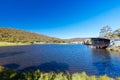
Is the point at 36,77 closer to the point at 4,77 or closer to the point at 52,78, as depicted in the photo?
the point at 52,78

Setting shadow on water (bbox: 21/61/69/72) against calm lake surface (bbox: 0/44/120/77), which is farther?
calm lake surface (bbox: 0/44/120/77)

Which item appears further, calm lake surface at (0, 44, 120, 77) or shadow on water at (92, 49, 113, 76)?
calm lake surface at (0, 44, 120, 77)

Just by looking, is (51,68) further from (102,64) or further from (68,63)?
(102,64)

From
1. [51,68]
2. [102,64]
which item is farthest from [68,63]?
[102,64]

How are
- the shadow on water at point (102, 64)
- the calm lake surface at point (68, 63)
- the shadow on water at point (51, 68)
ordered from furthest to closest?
the calm lake surface at point (68, 63) < the shadow on water at point (51, 68) < the shadow on water at point (102, 64)

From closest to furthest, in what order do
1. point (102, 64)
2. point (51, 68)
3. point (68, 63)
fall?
point (51, 68) < point (102, 64) < point (68, 63)

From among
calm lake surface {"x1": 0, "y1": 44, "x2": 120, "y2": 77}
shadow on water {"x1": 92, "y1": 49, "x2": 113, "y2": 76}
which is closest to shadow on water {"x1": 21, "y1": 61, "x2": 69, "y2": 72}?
calm lake surface {"x1": 0, "y1": 44, "x2": 120, "y2": 77}

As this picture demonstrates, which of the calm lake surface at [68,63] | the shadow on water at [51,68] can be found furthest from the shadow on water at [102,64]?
the shadow on water at [51,68]

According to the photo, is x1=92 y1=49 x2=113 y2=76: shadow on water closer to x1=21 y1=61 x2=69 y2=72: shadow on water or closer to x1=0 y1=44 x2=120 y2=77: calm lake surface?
x1=0 y1=44 x2=120 y2=77: calm lake surface

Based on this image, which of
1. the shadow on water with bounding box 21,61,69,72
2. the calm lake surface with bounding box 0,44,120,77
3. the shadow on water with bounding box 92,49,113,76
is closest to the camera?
the shadow on water with bounding box 92,49,113,76

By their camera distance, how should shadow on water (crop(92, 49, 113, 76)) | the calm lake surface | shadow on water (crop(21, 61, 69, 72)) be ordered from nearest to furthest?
shadow on water (crop(92, 49, 113, 76)), shadow on water (crop(21, 61, 69, 72)), the calm lake surface

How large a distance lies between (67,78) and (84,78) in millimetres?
1760

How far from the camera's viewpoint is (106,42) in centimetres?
12219

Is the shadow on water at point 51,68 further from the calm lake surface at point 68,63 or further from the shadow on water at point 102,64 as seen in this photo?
the shadow on water at point 102,64
